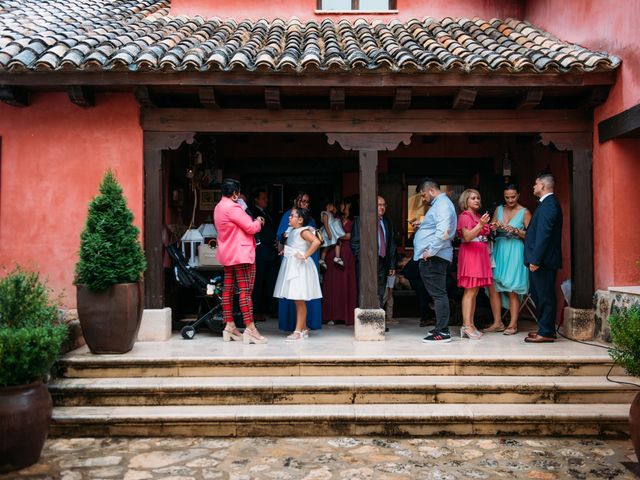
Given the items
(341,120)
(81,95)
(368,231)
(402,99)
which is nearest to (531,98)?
(402,99)

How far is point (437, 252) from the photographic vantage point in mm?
6926

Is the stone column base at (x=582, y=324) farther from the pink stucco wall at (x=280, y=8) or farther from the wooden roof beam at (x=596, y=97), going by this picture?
Answer: the pink stucco wall at (x=280, y=8)

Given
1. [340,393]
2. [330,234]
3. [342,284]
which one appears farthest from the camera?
[342,284]

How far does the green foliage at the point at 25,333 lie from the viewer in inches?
176

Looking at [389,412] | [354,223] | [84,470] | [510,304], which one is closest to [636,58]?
[510,304]

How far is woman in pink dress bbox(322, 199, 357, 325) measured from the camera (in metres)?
8.56

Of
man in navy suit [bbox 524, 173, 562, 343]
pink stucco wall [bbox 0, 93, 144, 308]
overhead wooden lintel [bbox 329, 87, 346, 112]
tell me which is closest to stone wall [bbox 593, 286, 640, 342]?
man in navy suit [bbox 524, 173, 562, 343]

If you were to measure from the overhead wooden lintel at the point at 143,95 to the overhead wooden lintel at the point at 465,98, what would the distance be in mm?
3566

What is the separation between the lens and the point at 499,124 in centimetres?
743

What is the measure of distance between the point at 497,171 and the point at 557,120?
2535 mm

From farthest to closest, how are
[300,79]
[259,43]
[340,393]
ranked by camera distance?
[259,43], [300,79], [340,393]

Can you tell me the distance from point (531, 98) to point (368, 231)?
2.43m

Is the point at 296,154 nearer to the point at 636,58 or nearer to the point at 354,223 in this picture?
the point at 354,223

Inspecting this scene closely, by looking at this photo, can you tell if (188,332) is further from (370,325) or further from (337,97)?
(337,97)
